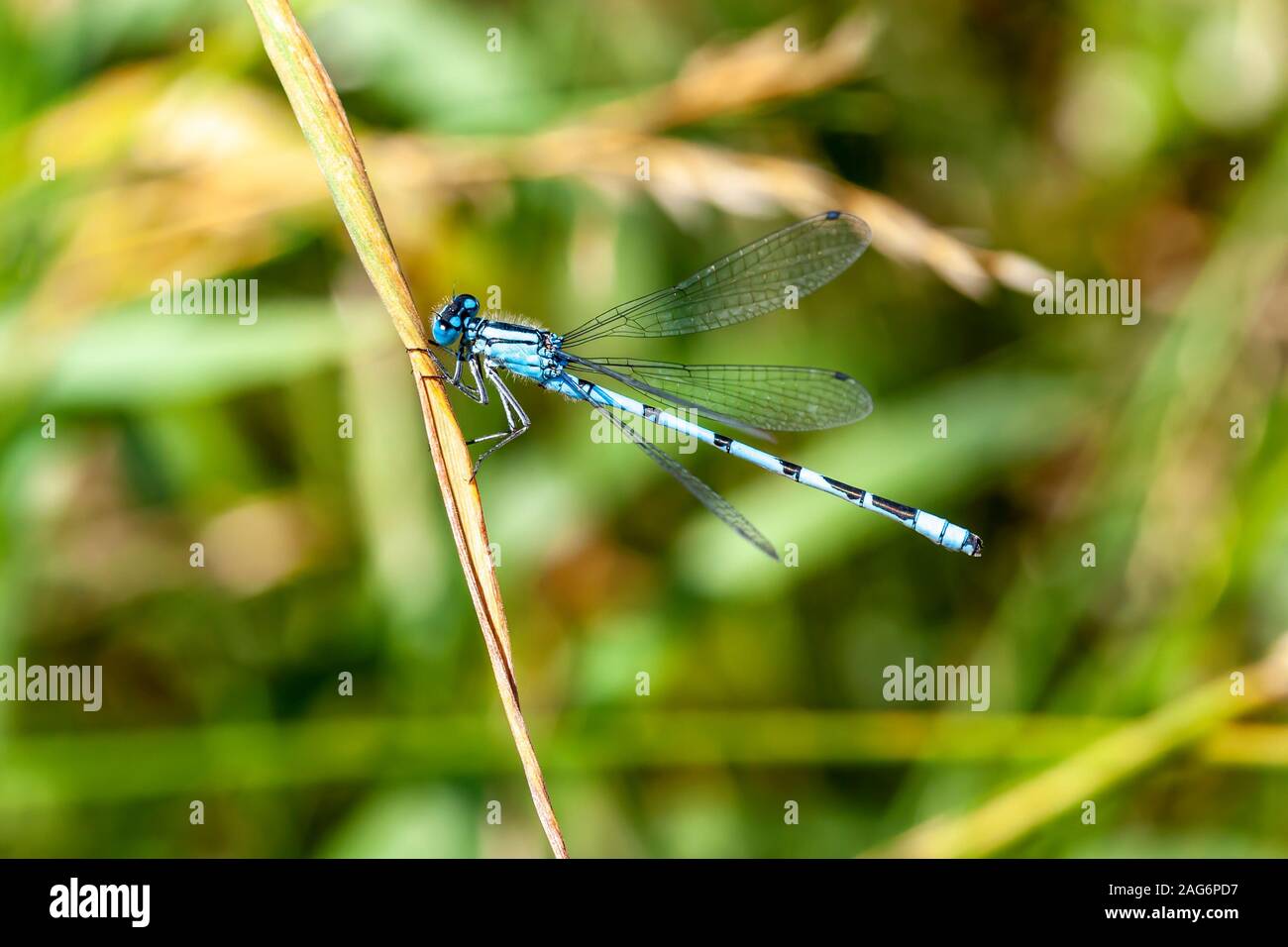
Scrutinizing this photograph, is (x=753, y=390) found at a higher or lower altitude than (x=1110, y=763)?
higher

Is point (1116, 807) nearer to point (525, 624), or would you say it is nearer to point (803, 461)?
point (803, 461)

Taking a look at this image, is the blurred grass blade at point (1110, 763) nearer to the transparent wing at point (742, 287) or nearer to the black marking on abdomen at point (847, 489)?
the black marking on abdomen at point (847, 489)

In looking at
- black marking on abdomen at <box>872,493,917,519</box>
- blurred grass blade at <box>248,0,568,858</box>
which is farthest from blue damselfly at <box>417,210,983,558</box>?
blurred grass blade at <box>248,0,568,858</box>

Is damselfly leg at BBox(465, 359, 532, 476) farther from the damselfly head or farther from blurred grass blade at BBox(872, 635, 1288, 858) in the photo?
blurred grass blade at BBox(872, 635, 1288, 858)

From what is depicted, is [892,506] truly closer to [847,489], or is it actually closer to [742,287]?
[847,489]

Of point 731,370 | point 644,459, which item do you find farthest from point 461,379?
point 731,370

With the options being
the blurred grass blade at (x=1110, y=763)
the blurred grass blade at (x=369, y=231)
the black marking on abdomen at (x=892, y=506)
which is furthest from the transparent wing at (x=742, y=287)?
the blurred grass blade at (x=369, y=231)
